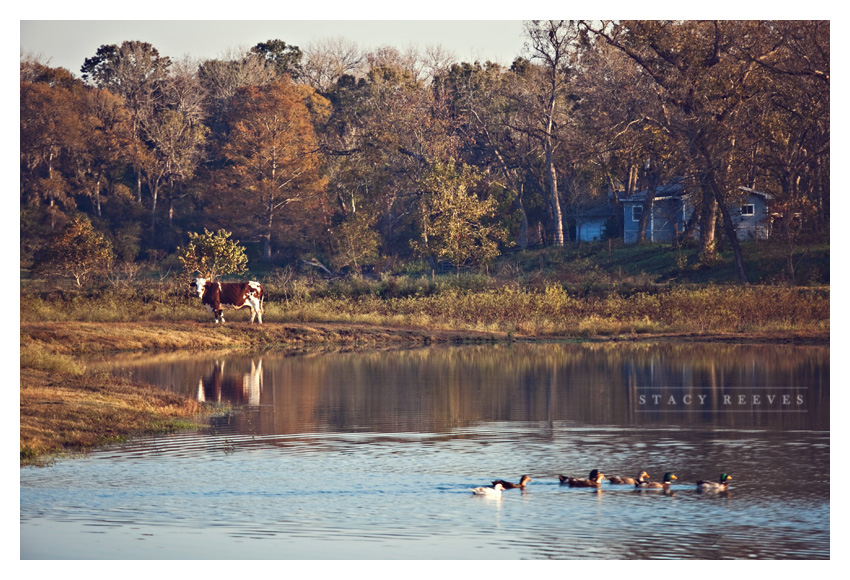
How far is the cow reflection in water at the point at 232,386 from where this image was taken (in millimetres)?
24969

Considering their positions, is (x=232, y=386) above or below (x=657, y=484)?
Result: above

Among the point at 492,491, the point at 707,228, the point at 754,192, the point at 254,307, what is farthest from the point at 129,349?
the point at 754,192

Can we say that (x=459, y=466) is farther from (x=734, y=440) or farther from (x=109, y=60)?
(x=109, y=60)

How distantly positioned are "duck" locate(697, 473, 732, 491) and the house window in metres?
59.3

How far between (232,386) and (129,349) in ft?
33.3

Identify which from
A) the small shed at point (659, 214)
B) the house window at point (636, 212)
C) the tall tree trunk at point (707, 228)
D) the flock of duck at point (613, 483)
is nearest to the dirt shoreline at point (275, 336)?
the tall tree trunk at point (707, 228)

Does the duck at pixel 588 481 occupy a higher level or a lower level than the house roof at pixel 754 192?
lower

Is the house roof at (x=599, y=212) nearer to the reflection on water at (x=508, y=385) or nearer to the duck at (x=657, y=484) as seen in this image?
the reflection on water at (x=508, y=385)

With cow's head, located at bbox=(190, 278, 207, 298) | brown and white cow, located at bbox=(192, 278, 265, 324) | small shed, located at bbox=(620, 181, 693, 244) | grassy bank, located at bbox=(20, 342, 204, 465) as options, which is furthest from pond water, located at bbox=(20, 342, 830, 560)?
small shed, located at bbox=(620, 181, 693, 244)

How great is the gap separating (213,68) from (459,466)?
69.2 metres

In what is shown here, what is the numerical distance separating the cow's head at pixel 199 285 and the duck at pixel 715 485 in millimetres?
27410

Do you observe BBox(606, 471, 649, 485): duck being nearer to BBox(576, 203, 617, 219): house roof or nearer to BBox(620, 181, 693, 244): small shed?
BBox(620, 181, 693, 244): small shed

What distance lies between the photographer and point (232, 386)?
27.1m

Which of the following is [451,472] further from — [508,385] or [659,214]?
[659,214]
